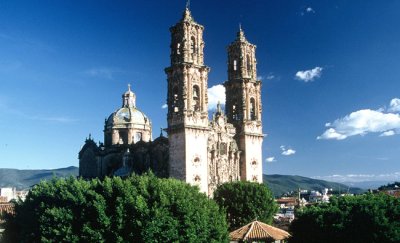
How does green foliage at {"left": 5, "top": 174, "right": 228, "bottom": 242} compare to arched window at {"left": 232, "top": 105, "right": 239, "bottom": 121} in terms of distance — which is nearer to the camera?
green foliage at {"left": 5, "top": 174, "right": 228, "bottom": 242}

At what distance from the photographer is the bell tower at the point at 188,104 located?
45906 millimetres

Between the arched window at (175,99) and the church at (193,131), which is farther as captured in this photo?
the arched window at (175,99)

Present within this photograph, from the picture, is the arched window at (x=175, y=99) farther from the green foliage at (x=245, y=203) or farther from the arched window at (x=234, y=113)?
the arched window at (x=234, y=113)

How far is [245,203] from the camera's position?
1726 inches

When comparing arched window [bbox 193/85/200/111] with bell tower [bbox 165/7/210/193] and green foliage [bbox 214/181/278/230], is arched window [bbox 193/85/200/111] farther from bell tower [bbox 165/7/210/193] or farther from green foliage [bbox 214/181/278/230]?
green foliage [bbox 214/181/278/230]

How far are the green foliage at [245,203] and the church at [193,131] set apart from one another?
3.11 metres

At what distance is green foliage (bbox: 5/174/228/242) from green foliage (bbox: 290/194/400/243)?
6473mm

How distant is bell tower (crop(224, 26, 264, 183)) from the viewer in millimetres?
54594

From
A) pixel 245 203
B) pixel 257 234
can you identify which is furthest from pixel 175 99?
pixel 257 234

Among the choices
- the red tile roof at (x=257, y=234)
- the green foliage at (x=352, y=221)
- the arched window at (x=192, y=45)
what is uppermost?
the arched window at (x=192, y=45)

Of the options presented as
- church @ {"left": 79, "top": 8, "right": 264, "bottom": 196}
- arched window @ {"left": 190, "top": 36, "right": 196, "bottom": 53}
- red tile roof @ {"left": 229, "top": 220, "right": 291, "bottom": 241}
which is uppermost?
arched window @ {"left": 190, "top": 36, "right": 196, "bottom": 53}

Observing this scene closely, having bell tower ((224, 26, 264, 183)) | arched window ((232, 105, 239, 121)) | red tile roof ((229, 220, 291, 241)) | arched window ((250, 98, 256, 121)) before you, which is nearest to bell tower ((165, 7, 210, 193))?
bell tower ((224, 26, 264, 183))

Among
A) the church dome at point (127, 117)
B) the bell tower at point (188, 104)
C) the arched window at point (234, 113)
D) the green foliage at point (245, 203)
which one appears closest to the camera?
the green foliage at point (245, 203)

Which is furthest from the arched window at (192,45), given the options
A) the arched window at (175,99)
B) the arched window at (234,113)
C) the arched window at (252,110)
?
the arched window at (252,110)
